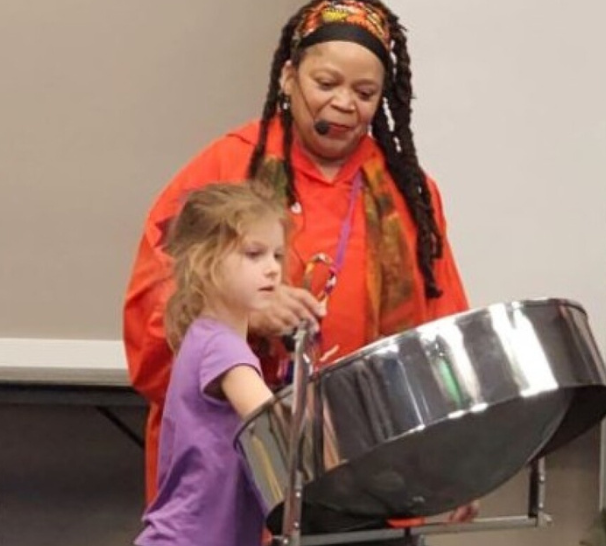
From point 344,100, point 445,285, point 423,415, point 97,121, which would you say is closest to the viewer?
point 423,415

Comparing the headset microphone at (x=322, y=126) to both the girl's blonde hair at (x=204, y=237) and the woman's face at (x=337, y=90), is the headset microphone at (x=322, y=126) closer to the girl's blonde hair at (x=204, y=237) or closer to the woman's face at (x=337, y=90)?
the woman's face at (x=337, y=90)

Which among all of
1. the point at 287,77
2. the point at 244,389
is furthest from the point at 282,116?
the point at 244,389

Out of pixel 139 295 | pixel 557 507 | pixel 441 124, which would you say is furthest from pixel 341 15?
pixel 557 507

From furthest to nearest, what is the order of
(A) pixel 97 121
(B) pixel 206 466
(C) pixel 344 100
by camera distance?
(A) pixel 97 121
(C) pixel 344 100
(B) pixel 206 466

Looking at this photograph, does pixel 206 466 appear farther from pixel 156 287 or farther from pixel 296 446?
pixel 156 287

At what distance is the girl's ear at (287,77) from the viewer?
57.6 inches

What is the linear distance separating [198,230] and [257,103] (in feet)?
2.88

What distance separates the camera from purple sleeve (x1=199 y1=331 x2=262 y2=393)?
3.97 feet

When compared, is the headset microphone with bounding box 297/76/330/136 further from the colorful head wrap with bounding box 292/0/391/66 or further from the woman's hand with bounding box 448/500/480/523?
the woman's hand with bounding box 448/500/480/523

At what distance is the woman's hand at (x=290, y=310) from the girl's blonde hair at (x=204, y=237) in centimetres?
5

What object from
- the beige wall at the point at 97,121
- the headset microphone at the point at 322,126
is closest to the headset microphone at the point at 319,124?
the headset microphone at the point at 322,126

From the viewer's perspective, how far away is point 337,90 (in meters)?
1.40

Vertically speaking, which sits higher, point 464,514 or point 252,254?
point 252,254

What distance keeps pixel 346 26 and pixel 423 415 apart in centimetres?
46
